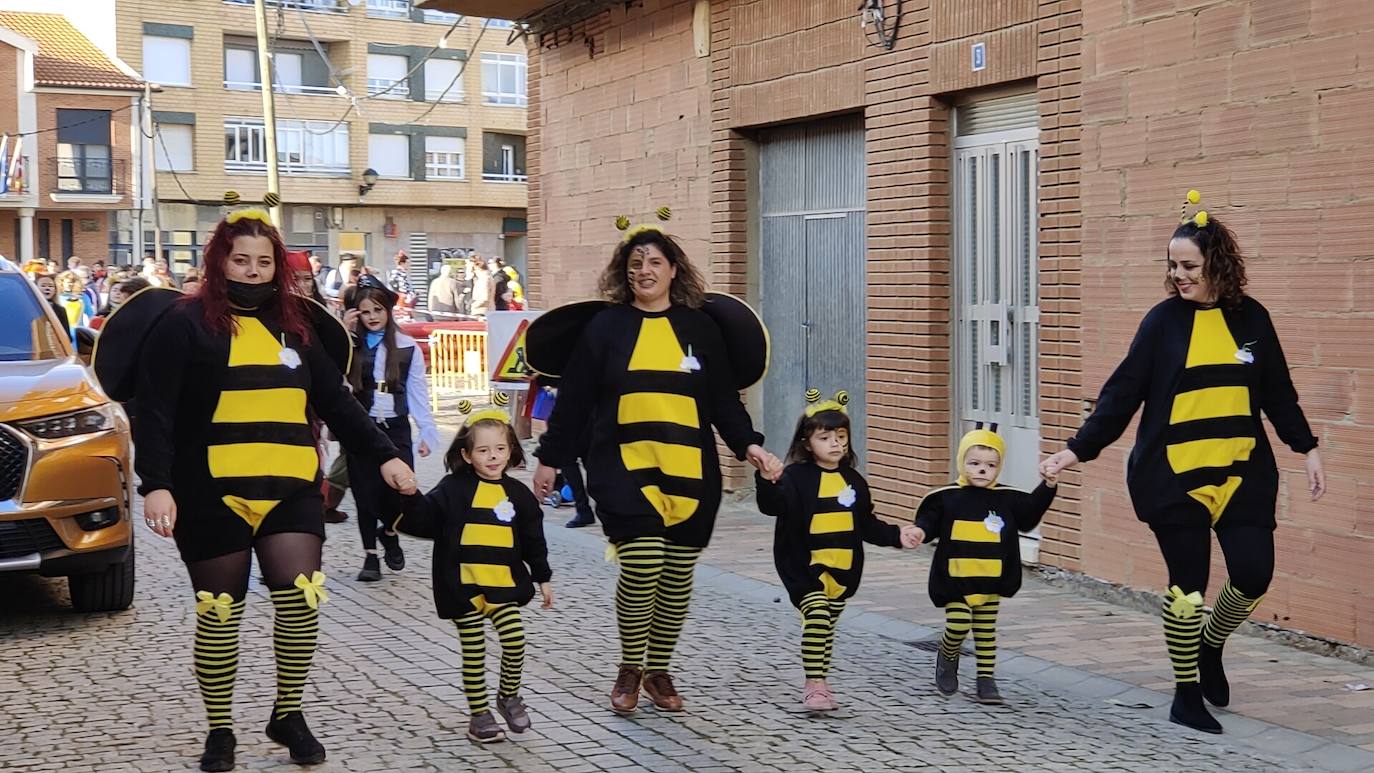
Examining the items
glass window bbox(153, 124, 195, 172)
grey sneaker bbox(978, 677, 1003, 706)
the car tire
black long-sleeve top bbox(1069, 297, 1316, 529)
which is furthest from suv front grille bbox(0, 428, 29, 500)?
glass window bbox(153, 124, 195, 172)

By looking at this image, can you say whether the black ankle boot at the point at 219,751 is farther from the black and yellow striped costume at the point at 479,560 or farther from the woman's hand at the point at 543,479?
the woman's hand at the point at 543,479

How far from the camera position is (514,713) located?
6.22m

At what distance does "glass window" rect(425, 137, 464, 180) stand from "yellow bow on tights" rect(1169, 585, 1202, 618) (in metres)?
54.0

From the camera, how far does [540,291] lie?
58.8 ft

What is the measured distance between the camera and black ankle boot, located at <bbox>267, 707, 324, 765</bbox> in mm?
5855

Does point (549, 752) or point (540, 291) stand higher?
point (540, 291)

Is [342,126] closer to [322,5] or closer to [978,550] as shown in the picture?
[322,5]

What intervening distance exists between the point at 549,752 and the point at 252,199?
51.4 m

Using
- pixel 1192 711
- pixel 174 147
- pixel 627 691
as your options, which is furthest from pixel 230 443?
pixel 174 147

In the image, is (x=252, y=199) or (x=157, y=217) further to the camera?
(x=252, y=199)

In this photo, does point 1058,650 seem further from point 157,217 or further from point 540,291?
point 157,217

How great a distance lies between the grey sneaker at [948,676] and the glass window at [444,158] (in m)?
53.4

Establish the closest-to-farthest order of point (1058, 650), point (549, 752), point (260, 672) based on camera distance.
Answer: point (549, 752) → point (260, 672) → point (1058, 650)

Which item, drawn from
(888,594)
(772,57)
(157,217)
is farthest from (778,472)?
(157,217)
